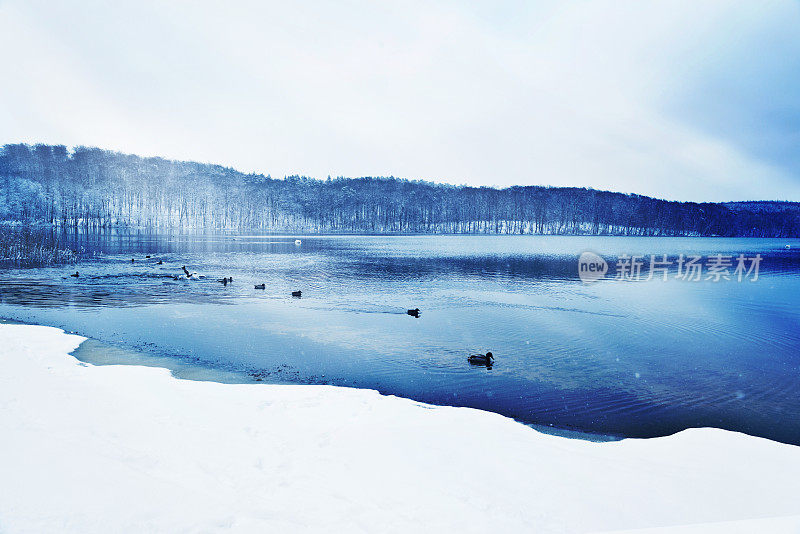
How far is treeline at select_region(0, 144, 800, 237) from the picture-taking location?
418ft

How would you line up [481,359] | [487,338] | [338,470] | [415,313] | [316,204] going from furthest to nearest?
1. [316,204]
2. [415,313]
3. [487,338]
4. [481,359]
5. [338,470]

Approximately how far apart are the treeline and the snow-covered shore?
129m

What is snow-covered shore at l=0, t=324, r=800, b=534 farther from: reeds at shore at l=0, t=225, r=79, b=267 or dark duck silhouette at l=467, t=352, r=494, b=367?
reeds at shore at l=0, t=225, r=79, b=267

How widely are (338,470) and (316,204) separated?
167579 millimetres

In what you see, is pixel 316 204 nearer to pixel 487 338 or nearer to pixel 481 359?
pixel 487 338

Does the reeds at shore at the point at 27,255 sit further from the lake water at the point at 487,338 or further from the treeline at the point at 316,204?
the treeline at the point at 316,204

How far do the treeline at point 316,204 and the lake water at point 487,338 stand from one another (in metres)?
113

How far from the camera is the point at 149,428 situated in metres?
7.14

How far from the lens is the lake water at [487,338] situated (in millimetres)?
10445

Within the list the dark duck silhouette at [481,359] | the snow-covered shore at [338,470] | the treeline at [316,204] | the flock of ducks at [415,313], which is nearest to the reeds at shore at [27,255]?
the flock of ducks at [415,313]

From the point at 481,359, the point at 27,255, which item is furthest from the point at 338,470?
the point at 27,255

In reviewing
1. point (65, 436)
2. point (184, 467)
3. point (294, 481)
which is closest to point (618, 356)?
point (294, 481)

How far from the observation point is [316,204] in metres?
168

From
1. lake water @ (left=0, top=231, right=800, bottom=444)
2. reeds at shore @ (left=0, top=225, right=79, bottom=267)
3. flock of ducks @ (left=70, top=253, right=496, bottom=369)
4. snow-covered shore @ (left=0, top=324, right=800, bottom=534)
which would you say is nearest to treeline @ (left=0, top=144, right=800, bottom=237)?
reeds at shore @ (left=0, top=225, right=79, bottom=267)
